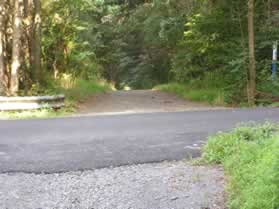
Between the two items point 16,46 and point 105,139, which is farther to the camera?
point 16,46

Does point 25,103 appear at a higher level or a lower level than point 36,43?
lower

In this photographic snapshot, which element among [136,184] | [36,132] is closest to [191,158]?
[136,184]

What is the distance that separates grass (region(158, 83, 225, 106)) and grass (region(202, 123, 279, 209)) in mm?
8733

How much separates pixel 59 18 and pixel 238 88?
801 cm

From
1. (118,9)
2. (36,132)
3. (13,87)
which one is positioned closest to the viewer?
(36,132)

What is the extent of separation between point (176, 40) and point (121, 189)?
54.6ft

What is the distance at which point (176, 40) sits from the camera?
21.1m

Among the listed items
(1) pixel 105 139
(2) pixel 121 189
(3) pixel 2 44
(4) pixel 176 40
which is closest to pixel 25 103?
(3) pixel 2 44

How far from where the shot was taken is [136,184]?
513cm

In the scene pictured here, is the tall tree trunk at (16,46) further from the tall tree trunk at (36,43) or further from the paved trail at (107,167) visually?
the paved trail at (107,167)

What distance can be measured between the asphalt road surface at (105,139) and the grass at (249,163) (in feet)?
1.56

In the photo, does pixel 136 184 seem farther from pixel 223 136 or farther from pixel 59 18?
pixel 59 18

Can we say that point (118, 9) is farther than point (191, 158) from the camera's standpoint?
Yes

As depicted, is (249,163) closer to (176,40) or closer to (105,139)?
(105,139)
